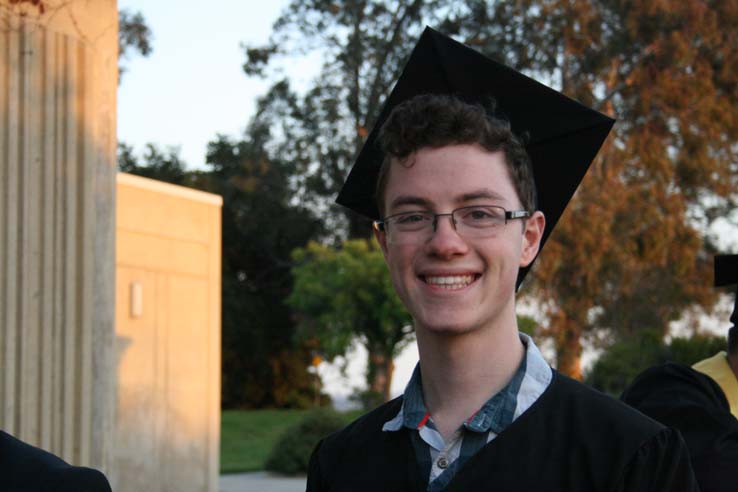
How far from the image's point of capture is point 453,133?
240 cm

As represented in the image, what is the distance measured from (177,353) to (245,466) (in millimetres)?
8234

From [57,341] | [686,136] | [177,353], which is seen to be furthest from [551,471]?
[686,136]

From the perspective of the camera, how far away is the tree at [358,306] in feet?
102

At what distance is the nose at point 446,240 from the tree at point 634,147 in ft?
90.0

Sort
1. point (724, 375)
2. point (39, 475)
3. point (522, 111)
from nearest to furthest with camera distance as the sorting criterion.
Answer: point (39, 475), point (522, 111), point (724, 375)

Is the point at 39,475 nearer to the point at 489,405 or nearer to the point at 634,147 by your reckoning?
the point at 489,405

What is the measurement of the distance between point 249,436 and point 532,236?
27.1 m

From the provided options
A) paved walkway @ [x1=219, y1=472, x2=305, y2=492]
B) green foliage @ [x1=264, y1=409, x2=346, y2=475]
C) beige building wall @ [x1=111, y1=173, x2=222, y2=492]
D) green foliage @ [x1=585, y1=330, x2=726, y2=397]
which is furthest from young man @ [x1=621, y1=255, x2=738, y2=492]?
green foliage @ [x1=264, y1=409, x2=346, y2=475]

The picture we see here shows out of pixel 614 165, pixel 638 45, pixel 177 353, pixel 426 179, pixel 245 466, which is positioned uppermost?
pixel 638 45

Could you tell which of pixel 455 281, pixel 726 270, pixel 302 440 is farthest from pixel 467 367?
pixel 302 440

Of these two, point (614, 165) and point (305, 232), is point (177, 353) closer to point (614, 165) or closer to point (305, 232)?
point (614, 165)

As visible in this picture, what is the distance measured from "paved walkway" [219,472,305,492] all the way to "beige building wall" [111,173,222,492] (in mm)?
2399

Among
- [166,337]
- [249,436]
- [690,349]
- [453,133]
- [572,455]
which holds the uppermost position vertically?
[453,133]

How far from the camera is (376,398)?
30.8 m
